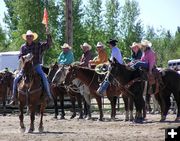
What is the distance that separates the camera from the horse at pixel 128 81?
61.5 feet

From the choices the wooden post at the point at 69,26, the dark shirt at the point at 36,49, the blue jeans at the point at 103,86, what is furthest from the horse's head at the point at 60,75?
the dark shirt at the point at 36,49

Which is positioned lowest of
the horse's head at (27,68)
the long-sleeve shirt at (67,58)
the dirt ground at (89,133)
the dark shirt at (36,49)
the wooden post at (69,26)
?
→ the dirt ground at (89,133)

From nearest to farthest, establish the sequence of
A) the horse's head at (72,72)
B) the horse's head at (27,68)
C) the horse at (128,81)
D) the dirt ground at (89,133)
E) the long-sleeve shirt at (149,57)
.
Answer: the dirt ground at (89,133)
the horse's head at (27,68)
the horse at (128,81)
the long-sleeve shirt at (149,57)
the horse's head at (72,72)

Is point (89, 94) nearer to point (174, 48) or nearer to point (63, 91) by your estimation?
point (63, 91)

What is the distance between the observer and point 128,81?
19.0m

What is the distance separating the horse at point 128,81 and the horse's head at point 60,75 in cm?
285

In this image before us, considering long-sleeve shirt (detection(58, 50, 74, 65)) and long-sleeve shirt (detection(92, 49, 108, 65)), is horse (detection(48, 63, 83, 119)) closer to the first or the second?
long-sleeve shirt (detection(58, 50, 74, 65))

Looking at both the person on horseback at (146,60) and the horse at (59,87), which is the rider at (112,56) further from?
the horse at (59,87)

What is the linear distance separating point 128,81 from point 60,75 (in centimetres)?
361

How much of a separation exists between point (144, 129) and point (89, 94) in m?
6.33

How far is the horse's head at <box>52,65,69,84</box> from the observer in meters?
21.5

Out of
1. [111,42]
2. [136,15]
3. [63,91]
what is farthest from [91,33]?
[111,42]

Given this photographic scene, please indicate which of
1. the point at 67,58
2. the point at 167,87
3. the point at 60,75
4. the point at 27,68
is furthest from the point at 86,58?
the point at 27,68

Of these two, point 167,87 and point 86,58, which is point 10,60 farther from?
point 167,87
